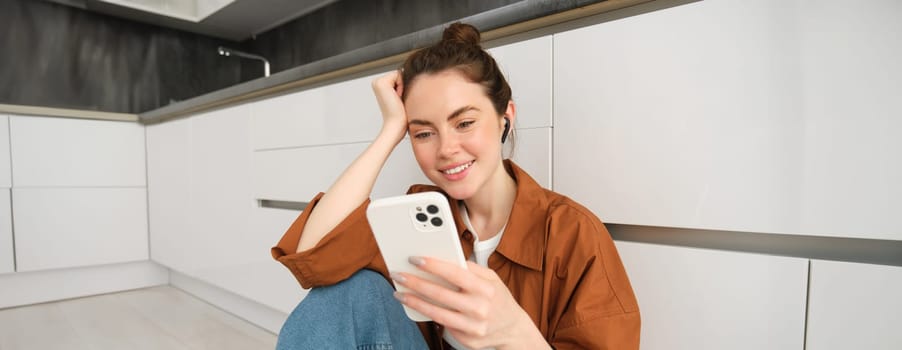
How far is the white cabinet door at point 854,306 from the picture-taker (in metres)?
0.51

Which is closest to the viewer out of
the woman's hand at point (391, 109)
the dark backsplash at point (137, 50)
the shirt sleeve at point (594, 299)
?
the shirt sleeve at point (594, 299)

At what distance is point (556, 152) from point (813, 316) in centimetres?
41

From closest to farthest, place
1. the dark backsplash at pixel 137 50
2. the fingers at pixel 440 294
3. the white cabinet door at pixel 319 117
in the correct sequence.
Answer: the fingers at pixel 440 294 < the white cabinet door at pixel 319 117 < the dark backsplash at pixel 137 50

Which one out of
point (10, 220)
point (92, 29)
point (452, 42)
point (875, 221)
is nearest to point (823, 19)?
point (875, 221)

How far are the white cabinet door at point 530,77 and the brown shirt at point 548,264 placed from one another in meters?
0.13

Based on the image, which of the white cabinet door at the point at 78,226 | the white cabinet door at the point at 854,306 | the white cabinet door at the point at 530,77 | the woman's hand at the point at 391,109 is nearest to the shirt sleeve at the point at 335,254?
the woman's hand at the point at 391,109

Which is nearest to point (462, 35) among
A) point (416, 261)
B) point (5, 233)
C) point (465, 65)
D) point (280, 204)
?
point (465, 65)

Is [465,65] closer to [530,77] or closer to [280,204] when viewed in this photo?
[530,77]

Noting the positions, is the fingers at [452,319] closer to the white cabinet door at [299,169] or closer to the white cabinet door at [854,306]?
the white cabinet door at [854,306]

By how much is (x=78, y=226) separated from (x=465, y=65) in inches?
81.6

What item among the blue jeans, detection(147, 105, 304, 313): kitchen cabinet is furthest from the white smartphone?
detection(147, 105, 304, 313): kitchen cabinet

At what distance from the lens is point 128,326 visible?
1625 mm

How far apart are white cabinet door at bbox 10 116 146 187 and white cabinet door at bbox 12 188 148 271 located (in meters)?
0.05

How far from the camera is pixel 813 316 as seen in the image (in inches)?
22.0
